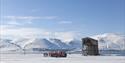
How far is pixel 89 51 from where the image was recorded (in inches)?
2335

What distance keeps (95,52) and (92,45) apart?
146 centimetres

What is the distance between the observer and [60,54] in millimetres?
53219

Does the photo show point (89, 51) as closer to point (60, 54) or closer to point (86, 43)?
point (86, 43)

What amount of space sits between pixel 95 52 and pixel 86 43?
2414 mm

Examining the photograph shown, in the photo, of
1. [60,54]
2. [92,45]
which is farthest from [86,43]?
[60,54]

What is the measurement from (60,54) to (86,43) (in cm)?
810

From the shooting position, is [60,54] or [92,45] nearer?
[60,54]

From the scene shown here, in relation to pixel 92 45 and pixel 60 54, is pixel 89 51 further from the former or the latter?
pixel 60 54

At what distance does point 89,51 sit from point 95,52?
1164 mm

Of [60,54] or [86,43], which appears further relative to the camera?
[86,43]

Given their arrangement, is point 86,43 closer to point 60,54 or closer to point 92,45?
point 92,45

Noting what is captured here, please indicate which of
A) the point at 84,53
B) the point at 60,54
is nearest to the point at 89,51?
the point at 84,53

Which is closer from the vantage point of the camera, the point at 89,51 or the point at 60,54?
the point at 60,54

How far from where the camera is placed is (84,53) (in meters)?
59.2
